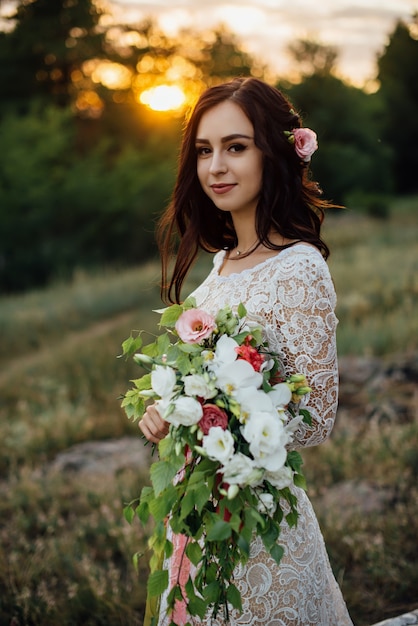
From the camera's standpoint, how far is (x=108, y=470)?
6234 millimetres

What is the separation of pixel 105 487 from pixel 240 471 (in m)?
4.11

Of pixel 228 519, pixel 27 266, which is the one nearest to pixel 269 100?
pixel 228 519

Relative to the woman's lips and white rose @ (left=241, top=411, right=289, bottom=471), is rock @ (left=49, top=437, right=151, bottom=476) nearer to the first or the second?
the woman's lips

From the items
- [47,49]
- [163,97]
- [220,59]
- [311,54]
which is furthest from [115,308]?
[311,54]

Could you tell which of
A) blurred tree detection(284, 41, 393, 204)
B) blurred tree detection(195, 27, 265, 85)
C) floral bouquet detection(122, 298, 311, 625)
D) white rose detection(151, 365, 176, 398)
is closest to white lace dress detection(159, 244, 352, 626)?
floral bouquet detection(122, 298, 311, 625)

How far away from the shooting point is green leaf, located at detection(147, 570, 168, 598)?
2.00 meters

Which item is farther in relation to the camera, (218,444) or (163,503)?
(163,503)

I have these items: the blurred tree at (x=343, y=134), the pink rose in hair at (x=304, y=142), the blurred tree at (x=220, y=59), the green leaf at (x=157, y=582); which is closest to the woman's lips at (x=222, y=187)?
the pink rose in hair at (x=304, y=142)

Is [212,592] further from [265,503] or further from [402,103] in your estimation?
[402,103]

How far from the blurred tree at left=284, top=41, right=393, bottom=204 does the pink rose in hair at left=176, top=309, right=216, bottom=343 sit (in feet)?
127

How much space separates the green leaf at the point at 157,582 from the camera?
2.00 metres

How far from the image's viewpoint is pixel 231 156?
249 centimetres

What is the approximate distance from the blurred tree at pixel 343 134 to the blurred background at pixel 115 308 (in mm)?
130

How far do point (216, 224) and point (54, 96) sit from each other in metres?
33.0
